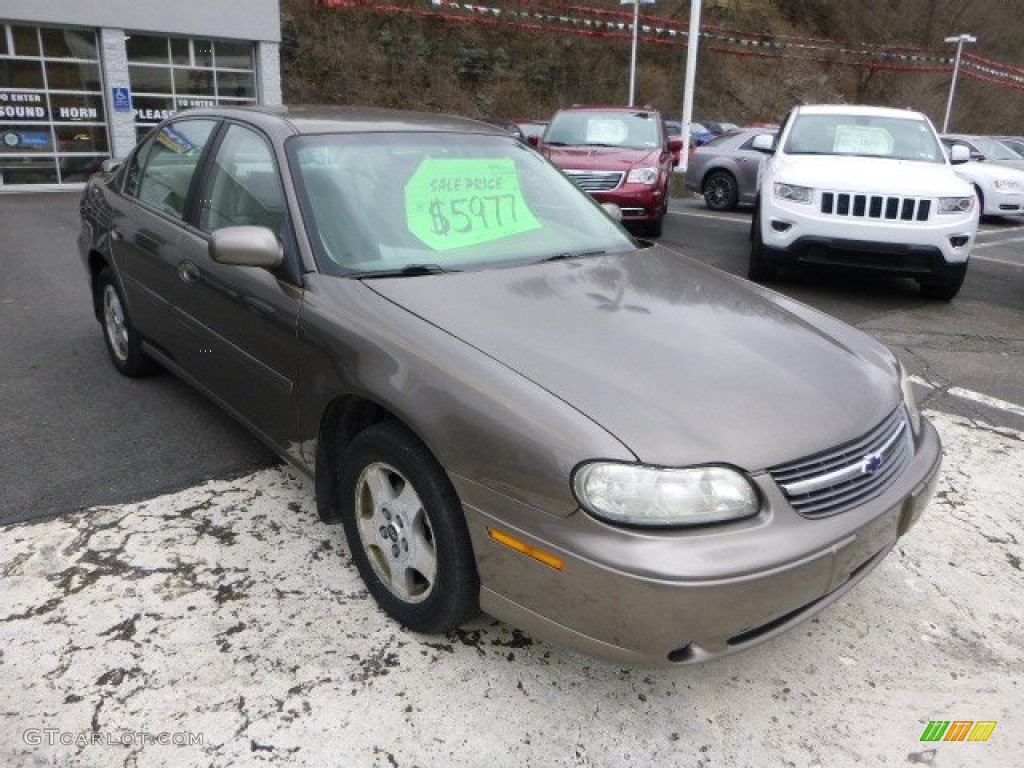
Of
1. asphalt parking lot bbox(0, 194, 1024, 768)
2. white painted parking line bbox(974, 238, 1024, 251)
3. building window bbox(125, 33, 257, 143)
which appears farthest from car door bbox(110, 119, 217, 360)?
building window bbox(125, 33, 257, 143)

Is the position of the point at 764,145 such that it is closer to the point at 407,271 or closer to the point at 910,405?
the point at 910,405

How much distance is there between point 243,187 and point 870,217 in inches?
207

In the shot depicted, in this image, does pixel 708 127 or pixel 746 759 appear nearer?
pixel 746 759

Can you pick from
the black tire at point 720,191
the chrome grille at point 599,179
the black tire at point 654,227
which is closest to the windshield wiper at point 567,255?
the chrome grille at point 599,179

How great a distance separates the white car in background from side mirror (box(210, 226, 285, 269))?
13335mm

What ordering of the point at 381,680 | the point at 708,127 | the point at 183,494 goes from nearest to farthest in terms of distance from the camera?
the point at 381,680, the point at 183,494, the point at 708,127

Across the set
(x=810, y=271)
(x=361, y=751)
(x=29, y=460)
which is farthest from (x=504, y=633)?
(x=810, y=271)

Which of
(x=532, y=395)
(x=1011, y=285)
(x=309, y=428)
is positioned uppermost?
(x=532, y=395)

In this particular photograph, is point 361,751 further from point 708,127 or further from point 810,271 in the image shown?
point 708,127

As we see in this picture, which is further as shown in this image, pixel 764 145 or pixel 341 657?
pixel 764 145

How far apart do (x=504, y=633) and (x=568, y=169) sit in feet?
25.8

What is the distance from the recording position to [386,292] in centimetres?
266

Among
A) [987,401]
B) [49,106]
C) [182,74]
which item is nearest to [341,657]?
[987,401]

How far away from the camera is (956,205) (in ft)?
21.9
